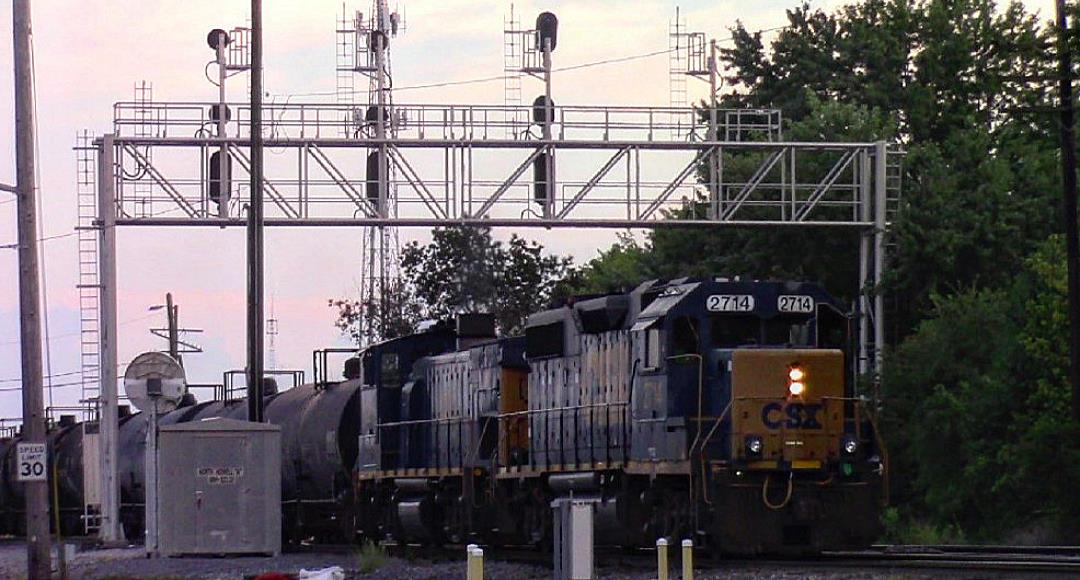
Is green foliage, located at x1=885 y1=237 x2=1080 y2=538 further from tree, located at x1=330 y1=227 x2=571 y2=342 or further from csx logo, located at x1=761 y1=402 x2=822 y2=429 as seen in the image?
tree, located at x1=330 y1=227 x2=571 y2=342

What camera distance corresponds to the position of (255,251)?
30250mm

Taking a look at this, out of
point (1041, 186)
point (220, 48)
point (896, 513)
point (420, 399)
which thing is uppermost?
point (220, 48)

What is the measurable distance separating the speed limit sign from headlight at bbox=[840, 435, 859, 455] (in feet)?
31.1

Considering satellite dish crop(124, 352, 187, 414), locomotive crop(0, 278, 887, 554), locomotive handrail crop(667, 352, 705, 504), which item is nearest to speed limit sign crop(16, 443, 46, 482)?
satellite dish crop(124, 352, 187, 414)

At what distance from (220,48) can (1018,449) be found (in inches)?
672

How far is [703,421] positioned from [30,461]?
7959 mm

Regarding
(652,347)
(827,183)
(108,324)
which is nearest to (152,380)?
(108,324)

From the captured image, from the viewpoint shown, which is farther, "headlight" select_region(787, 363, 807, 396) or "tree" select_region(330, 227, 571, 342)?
"tree" select_region(330, 227, 571, 342)

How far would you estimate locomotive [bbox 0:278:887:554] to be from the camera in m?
22.1

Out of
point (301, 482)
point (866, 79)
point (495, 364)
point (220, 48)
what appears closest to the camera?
point (495, 364)

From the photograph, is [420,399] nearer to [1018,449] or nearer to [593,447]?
[593,447]

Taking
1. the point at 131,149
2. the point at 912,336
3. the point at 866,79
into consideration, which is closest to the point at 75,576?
the point at 131,149

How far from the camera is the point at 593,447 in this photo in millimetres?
24719

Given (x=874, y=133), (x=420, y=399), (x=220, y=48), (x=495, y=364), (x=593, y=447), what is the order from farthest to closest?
(x=874, y=133)
(x=220, y=48)
(x=420, y=399)
(x=495, y=364)
(x=593, y=447)
